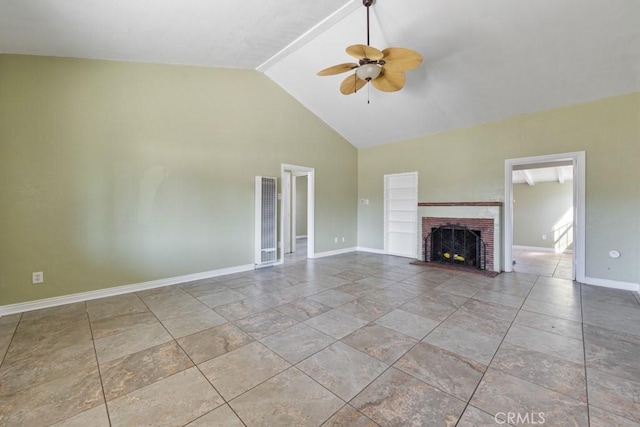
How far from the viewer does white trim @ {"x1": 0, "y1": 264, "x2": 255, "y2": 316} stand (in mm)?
3133

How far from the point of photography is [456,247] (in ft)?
18.1

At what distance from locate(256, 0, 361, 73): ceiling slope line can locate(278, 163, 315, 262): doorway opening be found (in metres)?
1.92

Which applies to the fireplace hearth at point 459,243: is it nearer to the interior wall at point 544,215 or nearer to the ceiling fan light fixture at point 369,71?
the ceiling fan light fixture at point 369,71

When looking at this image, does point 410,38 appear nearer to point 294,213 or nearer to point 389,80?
point 389,80

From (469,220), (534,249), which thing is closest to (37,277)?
(469,220)

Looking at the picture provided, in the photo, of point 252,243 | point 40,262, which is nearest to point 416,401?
point 252,243

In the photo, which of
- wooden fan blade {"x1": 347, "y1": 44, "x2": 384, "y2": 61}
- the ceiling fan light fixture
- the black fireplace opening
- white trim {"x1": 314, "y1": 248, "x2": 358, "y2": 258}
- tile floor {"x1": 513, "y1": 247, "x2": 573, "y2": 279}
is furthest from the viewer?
white trim {"x1": 314, "y1": 248, "x2": 358, "y2": 258}

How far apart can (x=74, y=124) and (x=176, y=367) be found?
3.37 meters

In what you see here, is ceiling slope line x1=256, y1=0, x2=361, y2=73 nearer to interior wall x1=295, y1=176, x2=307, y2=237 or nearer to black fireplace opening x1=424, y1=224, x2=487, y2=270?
black fireplace opening x1=424, y1=224, x2=487, y2=270

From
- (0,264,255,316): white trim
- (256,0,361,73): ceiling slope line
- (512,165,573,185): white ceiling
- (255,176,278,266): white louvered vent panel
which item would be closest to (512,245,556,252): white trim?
(512,165,573,185): white ceiling

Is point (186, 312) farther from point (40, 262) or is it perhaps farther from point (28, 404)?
point (40, 262)

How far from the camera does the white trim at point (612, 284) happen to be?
12.6 ft

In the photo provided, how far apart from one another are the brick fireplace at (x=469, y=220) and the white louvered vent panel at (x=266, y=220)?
10.7 ft
